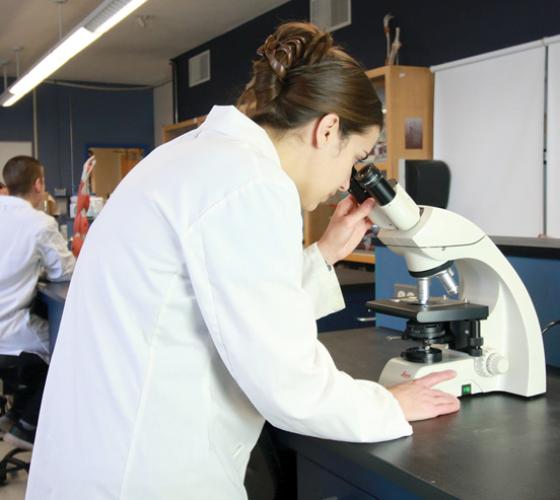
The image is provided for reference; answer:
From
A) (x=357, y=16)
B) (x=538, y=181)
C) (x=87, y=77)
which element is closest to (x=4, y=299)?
(x=538, y=181)

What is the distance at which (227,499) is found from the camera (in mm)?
1133

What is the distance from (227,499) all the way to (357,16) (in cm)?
469

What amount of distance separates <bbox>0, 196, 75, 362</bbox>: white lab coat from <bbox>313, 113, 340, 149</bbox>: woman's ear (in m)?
2.58

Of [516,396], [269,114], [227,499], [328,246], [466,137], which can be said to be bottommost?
[227,499]

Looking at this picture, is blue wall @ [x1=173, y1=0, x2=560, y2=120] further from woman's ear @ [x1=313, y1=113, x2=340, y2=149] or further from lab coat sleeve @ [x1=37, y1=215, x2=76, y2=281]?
woman's ear @ [x1=313, y1=113, x2=340, y2=149]

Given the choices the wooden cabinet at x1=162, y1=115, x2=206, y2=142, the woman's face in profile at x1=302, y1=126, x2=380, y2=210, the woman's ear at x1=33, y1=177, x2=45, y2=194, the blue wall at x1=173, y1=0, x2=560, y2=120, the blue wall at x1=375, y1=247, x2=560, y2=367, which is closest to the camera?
the woman's face in profile at x1=302, y1=126, x2=380, y2=210

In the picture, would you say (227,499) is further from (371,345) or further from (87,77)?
(87,77)

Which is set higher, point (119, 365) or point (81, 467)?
point (119, 365)

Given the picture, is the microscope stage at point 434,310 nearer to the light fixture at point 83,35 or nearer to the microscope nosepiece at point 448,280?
the microscope nosepiece at point 448,280

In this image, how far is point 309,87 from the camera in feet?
3.78

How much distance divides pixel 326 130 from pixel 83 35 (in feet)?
14.0

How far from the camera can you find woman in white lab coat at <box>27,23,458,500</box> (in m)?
0.97

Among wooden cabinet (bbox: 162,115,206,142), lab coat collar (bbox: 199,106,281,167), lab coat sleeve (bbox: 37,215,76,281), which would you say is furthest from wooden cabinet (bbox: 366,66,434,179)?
lab coat collar (bbox: 199,106,281,167)

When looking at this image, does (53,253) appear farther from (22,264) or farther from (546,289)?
(546,289)
